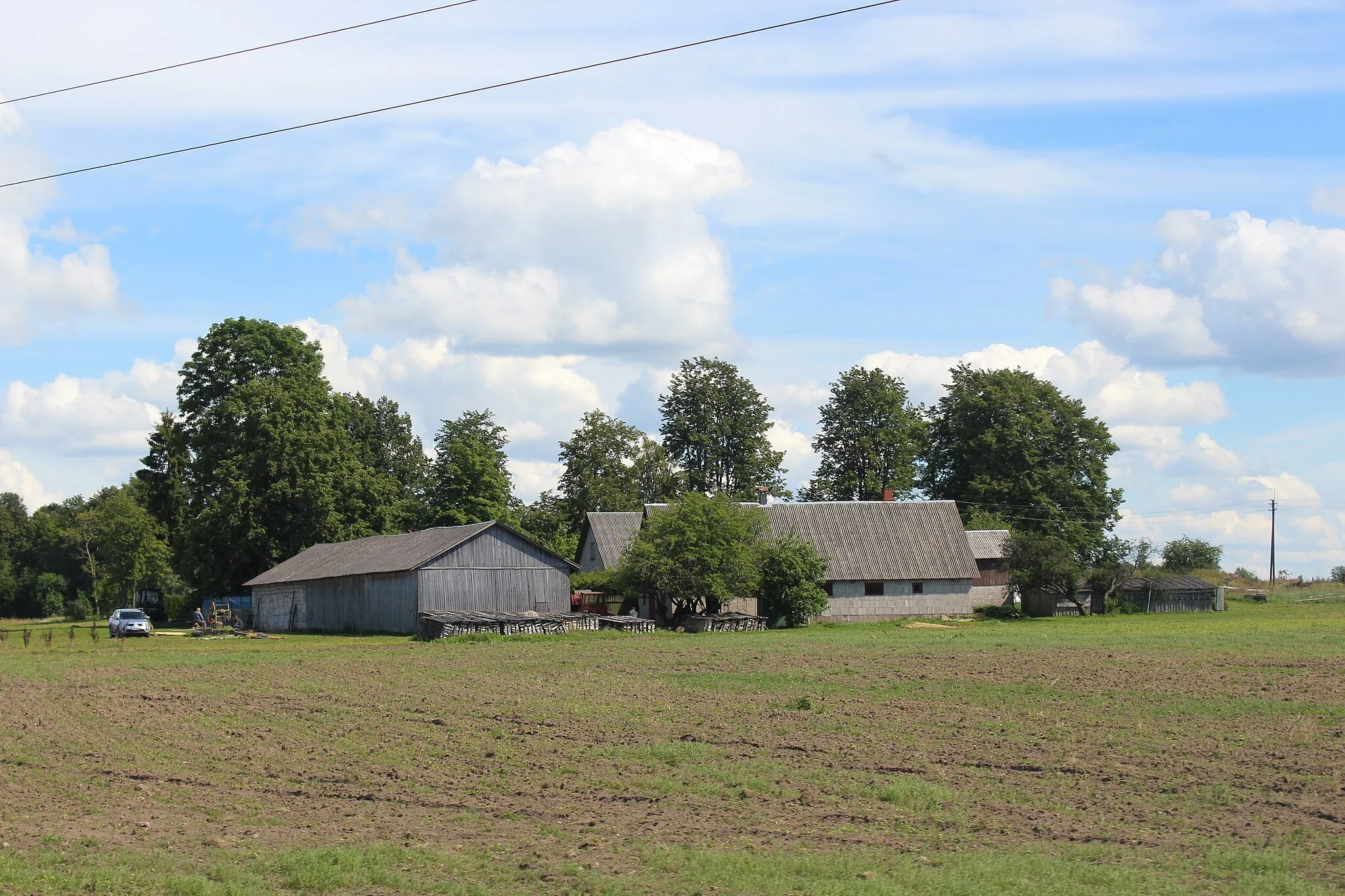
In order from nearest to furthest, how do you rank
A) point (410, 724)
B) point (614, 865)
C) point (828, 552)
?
1. point (614, 865)
2. point (410, 724)
3. point (828, 552)

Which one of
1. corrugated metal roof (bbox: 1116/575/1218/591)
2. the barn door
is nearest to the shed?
corrugated metal roof (bbox: 1116/575/1218/591)

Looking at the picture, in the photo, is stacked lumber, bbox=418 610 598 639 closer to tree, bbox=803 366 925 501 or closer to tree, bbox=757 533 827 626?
tree, bbox=757 533 827 626

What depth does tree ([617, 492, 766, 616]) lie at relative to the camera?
53.7 meters

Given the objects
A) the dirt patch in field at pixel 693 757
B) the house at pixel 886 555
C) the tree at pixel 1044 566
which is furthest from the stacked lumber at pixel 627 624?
the tree at pixel 1044 566

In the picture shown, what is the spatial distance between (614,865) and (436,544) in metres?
43.9

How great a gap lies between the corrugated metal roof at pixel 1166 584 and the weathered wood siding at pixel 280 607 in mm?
45543

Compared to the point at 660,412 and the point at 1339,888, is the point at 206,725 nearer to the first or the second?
the point at 1339,888

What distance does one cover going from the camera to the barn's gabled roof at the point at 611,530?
226ft

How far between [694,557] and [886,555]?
15227 mm

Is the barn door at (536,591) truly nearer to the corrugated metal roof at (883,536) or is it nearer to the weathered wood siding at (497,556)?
the weathered wood siding at (497,556)

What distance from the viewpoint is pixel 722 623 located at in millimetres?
52906

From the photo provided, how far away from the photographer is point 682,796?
1441 centimetres

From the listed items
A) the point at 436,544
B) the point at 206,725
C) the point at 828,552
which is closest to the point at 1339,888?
the point at 206,725

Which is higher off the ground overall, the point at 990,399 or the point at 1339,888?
the point at 990,399
